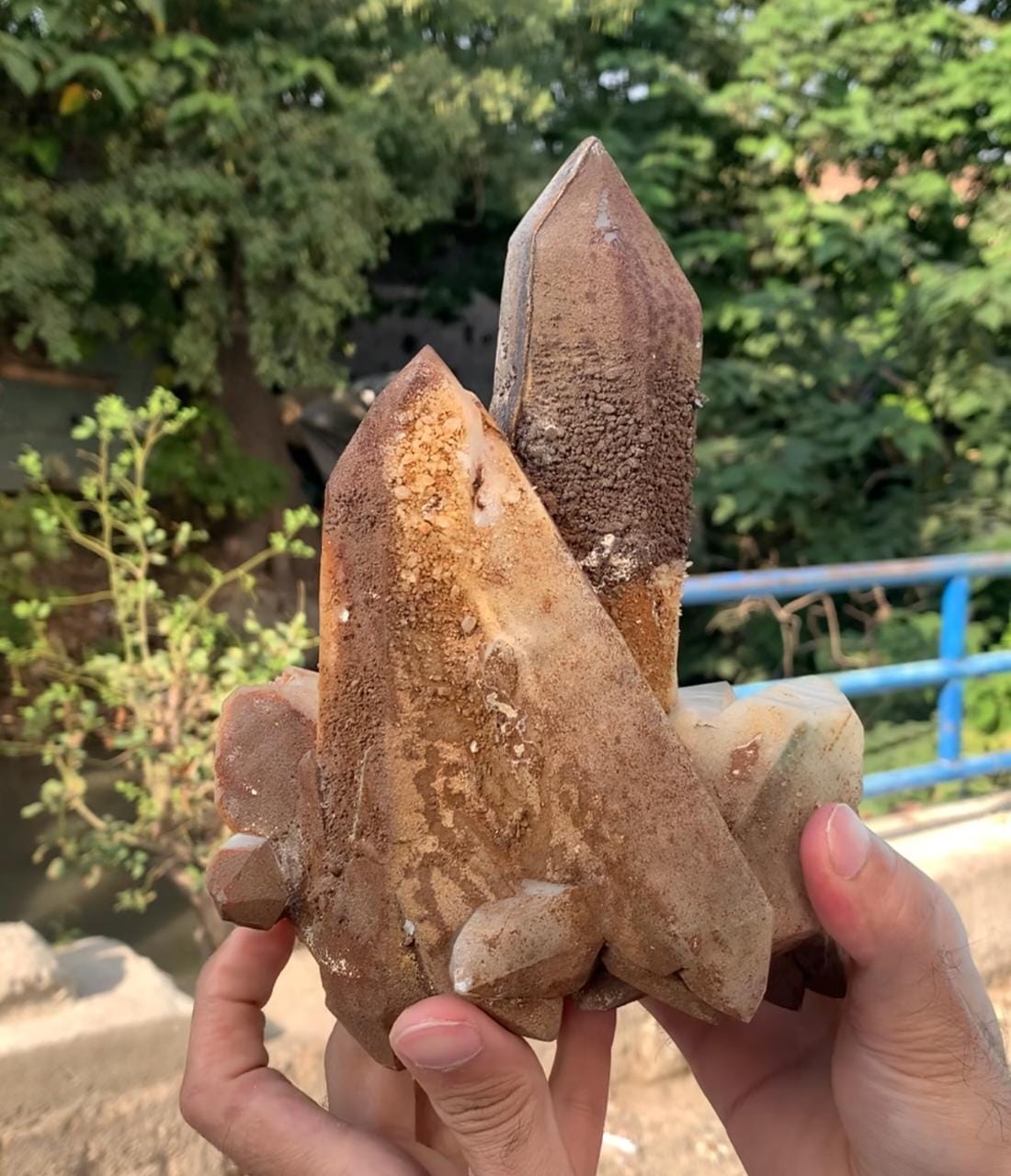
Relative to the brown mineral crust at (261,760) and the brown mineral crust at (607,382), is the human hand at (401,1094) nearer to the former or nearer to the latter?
the brown mineral crust at (261,760)

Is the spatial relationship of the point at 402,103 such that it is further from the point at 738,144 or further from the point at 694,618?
the point at 694,618

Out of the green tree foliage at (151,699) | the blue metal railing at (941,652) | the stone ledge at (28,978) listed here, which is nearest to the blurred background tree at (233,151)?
the green tree foliage at (151,699)

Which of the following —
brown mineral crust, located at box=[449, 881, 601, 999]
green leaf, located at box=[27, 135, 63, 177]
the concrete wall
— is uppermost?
green leaf, located at box=[27, 135, 63, 177]

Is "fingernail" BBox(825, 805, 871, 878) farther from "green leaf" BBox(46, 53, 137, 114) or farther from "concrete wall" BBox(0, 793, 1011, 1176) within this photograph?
"green leaf" BBox(46, 53, 137, 114)

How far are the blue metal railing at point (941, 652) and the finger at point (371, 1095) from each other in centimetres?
155

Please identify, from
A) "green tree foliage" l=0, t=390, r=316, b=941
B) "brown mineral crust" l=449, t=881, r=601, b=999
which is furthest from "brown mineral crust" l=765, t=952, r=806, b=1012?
"green tree foliage" l=0, t=390, r=316, b=941

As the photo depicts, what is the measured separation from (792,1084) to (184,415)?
2.11 metres

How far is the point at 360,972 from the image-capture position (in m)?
1.03

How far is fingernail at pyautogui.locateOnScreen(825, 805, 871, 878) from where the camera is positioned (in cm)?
102

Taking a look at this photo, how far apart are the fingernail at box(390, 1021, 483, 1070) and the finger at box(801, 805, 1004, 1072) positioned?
0.39m

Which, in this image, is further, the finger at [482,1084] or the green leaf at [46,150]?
the green leaf at [46,150]

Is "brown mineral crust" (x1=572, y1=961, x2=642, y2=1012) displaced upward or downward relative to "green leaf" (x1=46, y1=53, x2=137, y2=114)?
downward

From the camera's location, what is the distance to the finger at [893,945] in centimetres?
104

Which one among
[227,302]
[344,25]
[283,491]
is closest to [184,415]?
[227,302]
